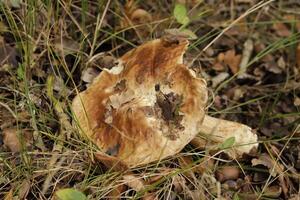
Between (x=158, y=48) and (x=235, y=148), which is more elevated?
(x=158, y=48)

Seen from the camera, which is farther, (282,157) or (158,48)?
(282,157)

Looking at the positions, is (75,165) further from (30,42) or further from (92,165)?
(30,42)

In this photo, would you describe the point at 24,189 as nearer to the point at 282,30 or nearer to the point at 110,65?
the point at 110,65

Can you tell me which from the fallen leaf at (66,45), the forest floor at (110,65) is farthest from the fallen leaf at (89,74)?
the fallen leaf at (66,45)

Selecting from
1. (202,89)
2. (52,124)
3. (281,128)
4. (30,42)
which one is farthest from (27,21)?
(281,128)

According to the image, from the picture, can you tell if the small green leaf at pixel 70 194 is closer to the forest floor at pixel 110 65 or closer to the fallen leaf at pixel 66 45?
the forest floor at pixel 110 65

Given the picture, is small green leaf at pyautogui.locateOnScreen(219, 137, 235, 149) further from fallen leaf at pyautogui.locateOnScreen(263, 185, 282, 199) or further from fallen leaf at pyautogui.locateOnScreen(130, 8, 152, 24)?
fallen leaf at pyautogui.locateOnScreen(130, 8, 152, 24)

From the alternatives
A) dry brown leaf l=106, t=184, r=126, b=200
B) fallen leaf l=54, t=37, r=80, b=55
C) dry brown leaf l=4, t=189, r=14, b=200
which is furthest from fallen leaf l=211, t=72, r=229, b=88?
dry brown leaf l=4, t=189, r=14, b=200
